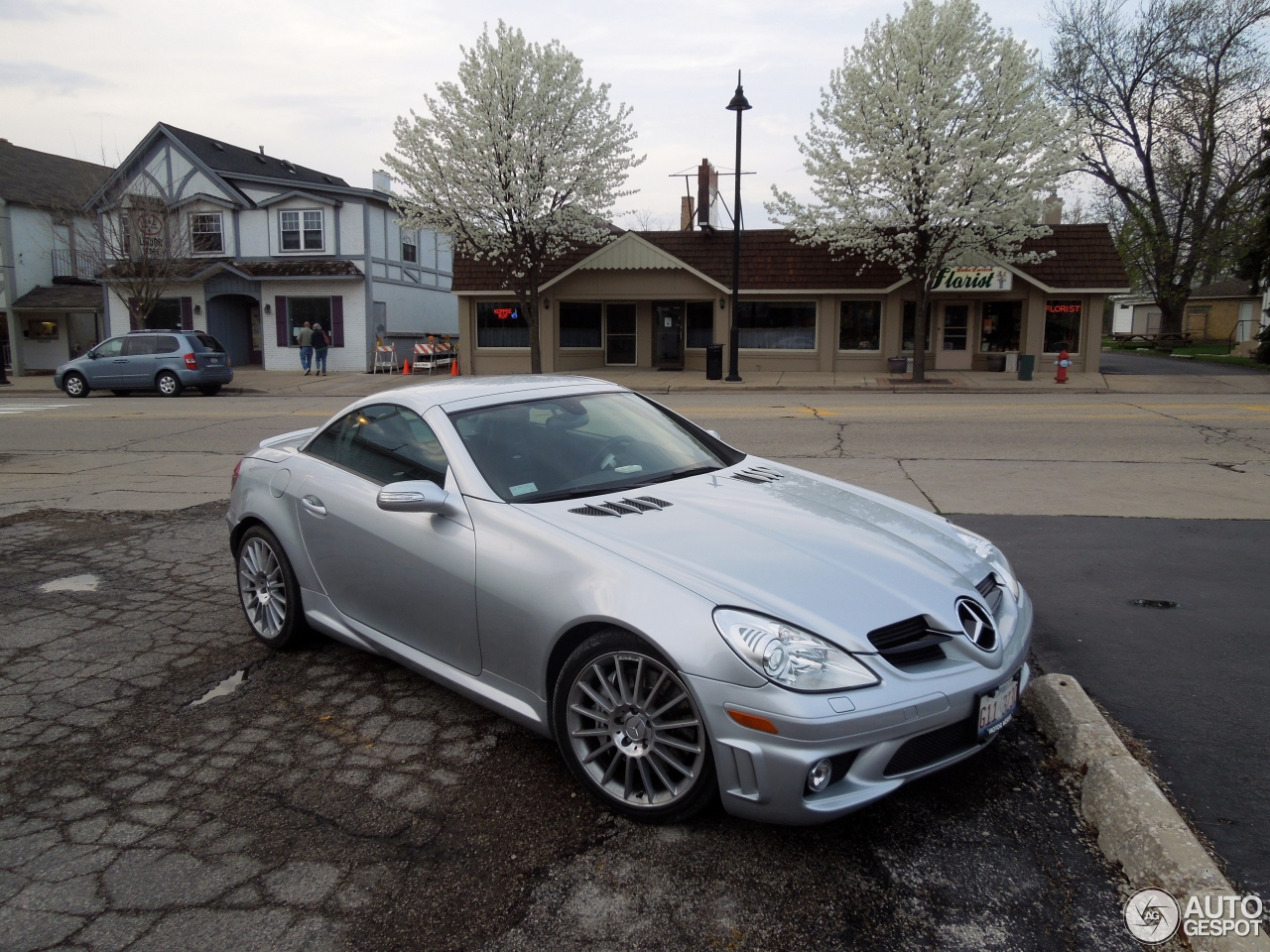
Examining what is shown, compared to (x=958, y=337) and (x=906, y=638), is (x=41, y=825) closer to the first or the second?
(x=906, y=638)

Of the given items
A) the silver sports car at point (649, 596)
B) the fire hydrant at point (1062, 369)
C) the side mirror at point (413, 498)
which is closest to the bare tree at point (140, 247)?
the fire hydrant at point (1062, 369)

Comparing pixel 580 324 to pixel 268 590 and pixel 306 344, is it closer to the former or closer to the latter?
pixel 306 344

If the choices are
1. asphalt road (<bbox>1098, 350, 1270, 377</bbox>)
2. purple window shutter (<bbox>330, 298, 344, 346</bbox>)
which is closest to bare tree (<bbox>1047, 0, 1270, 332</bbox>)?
asphalt road (<bbox>1098, 350, 1270, 377</bbox>)

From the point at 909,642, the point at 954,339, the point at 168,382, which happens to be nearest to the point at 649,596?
the point at 909,642

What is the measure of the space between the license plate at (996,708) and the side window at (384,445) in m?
2.34

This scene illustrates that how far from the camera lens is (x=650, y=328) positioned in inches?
1190

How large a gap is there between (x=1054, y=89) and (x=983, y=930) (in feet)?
155

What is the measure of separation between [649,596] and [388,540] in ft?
5.00

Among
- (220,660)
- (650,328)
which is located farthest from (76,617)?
(650,328)

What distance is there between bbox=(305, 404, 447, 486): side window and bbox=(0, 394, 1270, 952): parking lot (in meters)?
1.05

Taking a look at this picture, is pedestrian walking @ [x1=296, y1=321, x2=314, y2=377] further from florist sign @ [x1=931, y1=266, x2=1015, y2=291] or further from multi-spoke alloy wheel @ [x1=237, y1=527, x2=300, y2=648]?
multi-spoke alloy wheel @ [x1=237, y1=527, x2=300, y2=648]

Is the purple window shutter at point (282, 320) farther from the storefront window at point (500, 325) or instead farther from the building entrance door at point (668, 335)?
the building entrance door at point (668, 335)

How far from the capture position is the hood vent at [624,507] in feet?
11.9

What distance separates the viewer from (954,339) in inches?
1131
